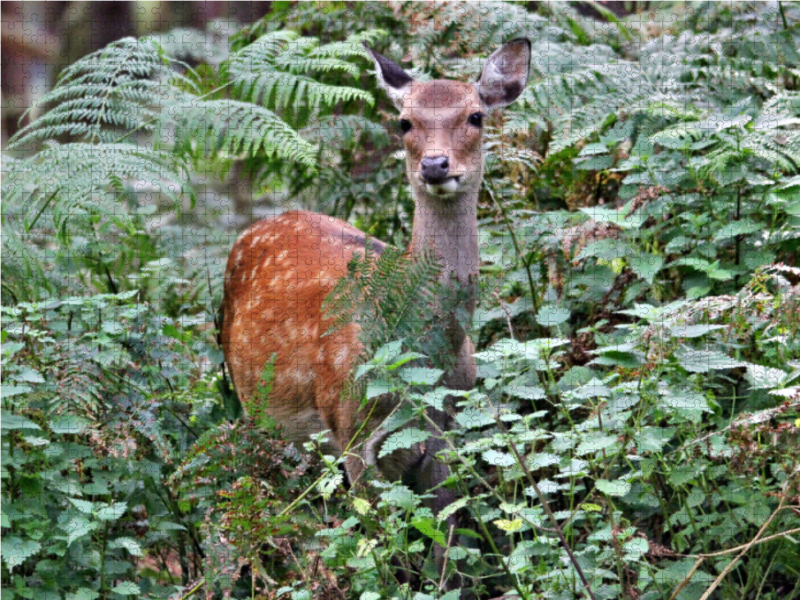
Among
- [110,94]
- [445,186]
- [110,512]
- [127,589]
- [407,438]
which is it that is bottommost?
[127,589]

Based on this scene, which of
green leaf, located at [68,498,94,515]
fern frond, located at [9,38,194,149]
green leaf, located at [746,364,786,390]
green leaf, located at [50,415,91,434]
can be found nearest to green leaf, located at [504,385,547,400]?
green leaf, located at [746,364,786,390]

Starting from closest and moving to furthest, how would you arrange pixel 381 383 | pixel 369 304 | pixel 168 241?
pixel 381 383
pixel 369 304
pixel 168 241

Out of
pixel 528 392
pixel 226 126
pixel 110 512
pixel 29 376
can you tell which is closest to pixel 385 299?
pixel 528 392

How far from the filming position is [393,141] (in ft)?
21.4

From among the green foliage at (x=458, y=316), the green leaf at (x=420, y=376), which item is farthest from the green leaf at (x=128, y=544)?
the green leaf at (x=420, y=376)

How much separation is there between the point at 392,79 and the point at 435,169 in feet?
2.98

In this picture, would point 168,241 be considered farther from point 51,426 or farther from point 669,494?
point 669,494

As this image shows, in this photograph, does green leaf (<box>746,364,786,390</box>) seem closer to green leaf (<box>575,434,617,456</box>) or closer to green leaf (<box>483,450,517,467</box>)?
green leaf (<box>575,434,617,456</box>)

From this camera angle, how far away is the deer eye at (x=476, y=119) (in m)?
4.71

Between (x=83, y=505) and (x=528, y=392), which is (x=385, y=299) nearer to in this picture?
(x=528, y=392)

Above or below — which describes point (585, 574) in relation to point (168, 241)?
below

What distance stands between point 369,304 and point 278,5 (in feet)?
12.9

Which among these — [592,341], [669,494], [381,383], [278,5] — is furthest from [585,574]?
[278,5]

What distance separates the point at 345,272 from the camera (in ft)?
16.3
